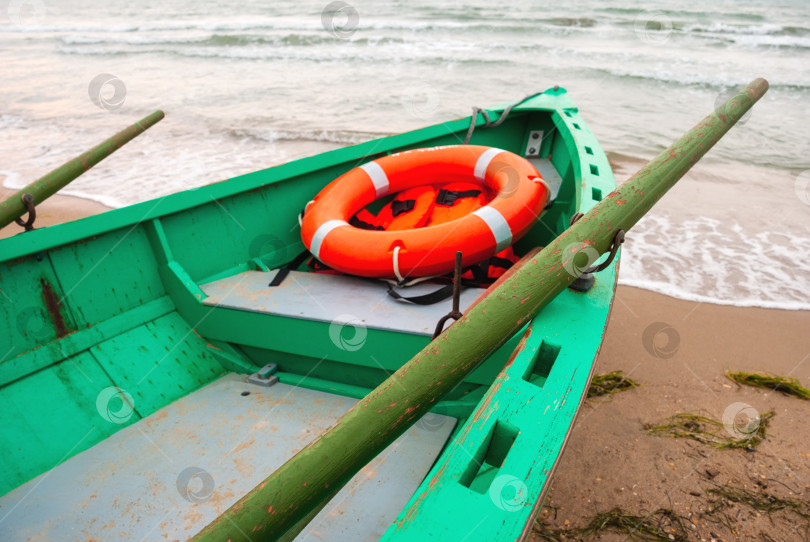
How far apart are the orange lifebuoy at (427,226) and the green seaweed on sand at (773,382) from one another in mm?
1583

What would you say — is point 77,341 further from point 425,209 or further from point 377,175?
point 425,209

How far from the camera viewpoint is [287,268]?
268 centimetres

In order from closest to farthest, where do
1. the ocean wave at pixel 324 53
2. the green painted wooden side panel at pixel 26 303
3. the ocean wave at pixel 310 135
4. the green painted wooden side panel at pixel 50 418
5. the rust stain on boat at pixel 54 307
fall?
the green painted wooden side panel at pixel 50 418, the green painted wooden side panel at pixel 26 303, the rust stain on boat at pixel 54 307, the ocean wave at pixel 310 135, the ocean wave at pixel 324 53

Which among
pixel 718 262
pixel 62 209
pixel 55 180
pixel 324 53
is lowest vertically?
pixel 718 262

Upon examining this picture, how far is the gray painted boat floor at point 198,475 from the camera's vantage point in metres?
1.69

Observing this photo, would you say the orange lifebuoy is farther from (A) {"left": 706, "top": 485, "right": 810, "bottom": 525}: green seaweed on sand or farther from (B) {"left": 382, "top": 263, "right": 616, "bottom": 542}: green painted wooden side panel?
(A) {"left": 706, "top": 485, "right": 810, "bottom": 525}: green seaweed on sand

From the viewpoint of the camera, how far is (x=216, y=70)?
1309 centimetres

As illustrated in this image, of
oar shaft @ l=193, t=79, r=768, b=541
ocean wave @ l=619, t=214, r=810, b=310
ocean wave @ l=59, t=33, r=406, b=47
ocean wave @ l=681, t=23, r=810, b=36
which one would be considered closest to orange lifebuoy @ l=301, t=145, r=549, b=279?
oar shaft @ l=193, t=79, r=768, b=541

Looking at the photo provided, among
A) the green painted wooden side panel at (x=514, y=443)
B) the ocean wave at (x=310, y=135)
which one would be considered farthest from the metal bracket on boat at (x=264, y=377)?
the ocean wave at (x=310, y=135)

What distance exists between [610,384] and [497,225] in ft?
4.20

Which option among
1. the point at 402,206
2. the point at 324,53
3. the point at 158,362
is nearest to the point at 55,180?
the point at 158,362

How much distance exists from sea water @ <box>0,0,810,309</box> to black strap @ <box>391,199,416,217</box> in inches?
87.9

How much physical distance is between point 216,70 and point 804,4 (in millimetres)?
20000

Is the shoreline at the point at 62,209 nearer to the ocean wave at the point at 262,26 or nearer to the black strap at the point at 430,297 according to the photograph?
the black strap at the point at 430,297
